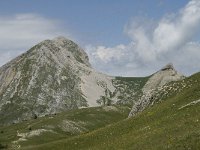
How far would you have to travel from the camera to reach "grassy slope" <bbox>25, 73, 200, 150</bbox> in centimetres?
4084

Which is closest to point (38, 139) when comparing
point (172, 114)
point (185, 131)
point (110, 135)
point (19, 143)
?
point (19, 143)

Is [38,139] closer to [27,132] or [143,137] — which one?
[27,132]

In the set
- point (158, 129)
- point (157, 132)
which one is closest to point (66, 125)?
point (158, 129)

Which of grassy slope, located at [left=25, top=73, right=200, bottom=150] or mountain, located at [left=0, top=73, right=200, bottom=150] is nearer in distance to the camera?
grassy slope, located at [left=25, top=73, right=200, bottom=150]

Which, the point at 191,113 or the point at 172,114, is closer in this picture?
the point at 191,113

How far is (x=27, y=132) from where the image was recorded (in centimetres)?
12912

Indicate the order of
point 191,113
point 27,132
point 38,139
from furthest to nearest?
point 27,132 < point 38,139 < point 191,113

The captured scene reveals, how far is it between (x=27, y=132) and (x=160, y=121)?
80.0 meters

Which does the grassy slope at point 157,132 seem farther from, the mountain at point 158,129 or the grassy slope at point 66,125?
the grassy slope at point 66,125

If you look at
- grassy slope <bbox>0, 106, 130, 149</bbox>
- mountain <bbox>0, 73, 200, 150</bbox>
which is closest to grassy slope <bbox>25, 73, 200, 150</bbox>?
mountain <bbox>0, 73, 200, 150</bbox>

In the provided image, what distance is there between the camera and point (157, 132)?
158ft

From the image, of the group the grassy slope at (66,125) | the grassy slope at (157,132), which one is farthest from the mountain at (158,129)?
the grassy slope at (66,125)

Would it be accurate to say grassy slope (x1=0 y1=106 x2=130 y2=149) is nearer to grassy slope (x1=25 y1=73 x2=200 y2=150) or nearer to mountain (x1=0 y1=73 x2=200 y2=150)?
mountain (x1=0 y1=73 x2=200 y2=150)

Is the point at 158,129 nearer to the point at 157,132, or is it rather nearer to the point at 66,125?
the point at 157,132
